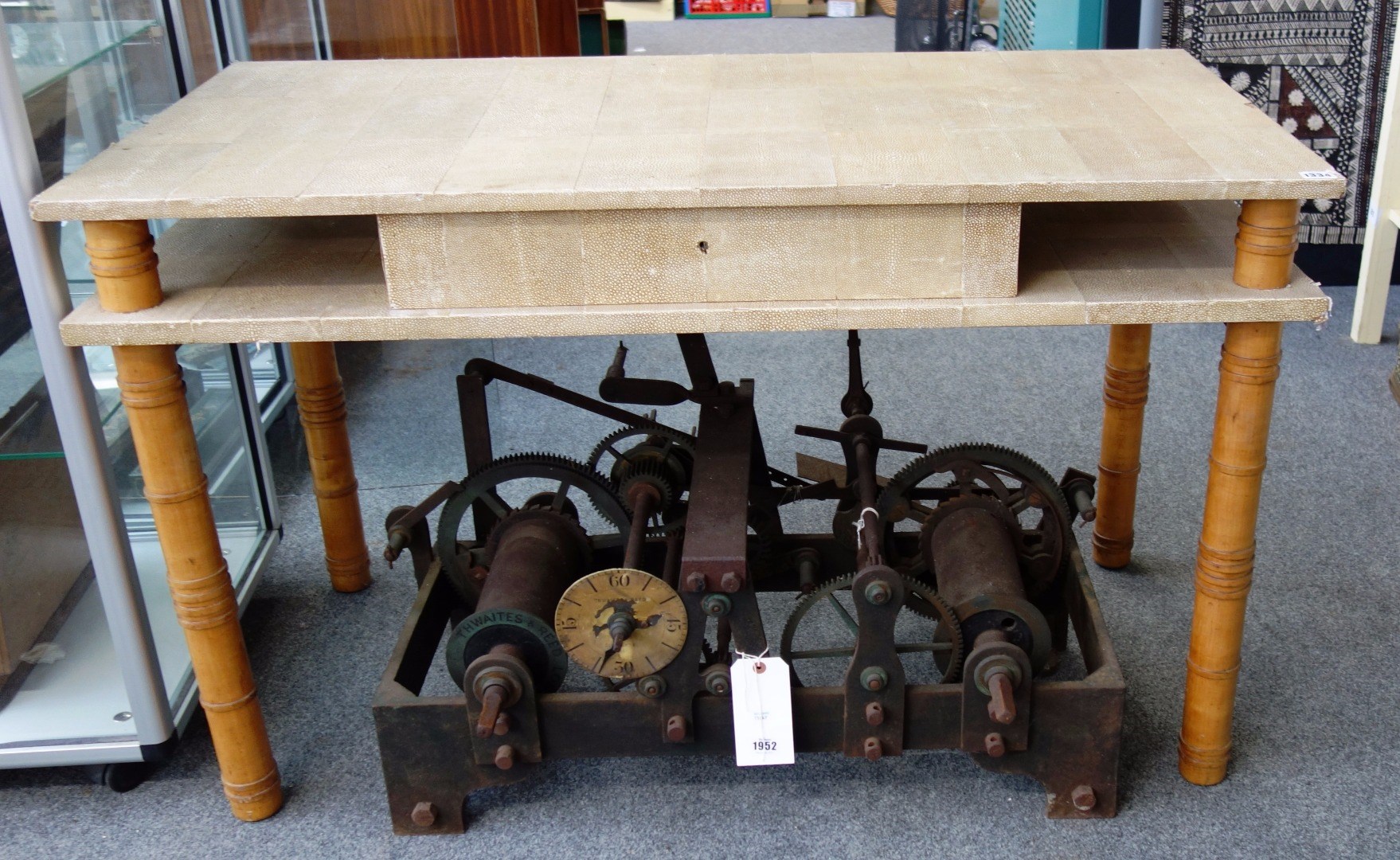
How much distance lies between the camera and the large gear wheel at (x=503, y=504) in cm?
204

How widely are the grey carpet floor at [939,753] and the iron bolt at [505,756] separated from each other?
14 cm

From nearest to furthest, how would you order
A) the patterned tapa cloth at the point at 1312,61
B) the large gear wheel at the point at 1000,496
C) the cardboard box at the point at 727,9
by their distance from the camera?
the large gear wheel at the point at 1000,496
the patterned tapa cloth at the point at 1312,61
the cardboard box at the point at 727,9

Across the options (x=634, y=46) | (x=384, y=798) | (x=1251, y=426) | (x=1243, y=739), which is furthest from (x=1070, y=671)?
(x=634, y=46)

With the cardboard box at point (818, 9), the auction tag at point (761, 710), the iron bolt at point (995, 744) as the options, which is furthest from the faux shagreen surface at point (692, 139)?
the cardboard box at point (818, 9)

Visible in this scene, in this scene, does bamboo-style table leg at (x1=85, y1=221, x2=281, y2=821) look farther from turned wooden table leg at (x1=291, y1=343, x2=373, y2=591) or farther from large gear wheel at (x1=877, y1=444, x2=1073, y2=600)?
large gear wheel at (x1=877, y1=444, x2=1073, y2=600)

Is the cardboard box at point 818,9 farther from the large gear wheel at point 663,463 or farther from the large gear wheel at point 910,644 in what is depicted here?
the large gear wheel at point 910,644

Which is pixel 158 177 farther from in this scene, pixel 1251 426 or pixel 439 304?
pixel 1251 426

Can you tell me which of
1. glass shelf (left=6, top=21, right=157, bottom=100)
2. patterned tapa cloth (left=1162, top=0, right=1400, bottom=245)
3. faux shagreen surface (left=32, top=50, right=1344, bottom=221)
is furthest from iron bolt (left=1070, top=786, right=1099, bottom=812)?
patterned tapa cloth (left=1162, top=0, right=1400, bottom=245)

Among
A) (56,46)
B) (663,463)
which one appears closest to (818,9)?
(663,463)

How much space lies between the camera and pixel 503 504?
2.13m

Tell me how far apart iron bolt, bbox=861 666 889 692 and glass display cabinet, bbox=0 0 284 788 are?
1.00 meters

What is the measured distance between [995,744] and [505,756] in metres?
0.64

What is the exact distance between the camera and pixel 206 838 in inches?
76.8

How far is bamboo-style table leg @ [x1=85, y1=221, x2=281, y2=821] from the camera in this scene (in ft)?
5.32
